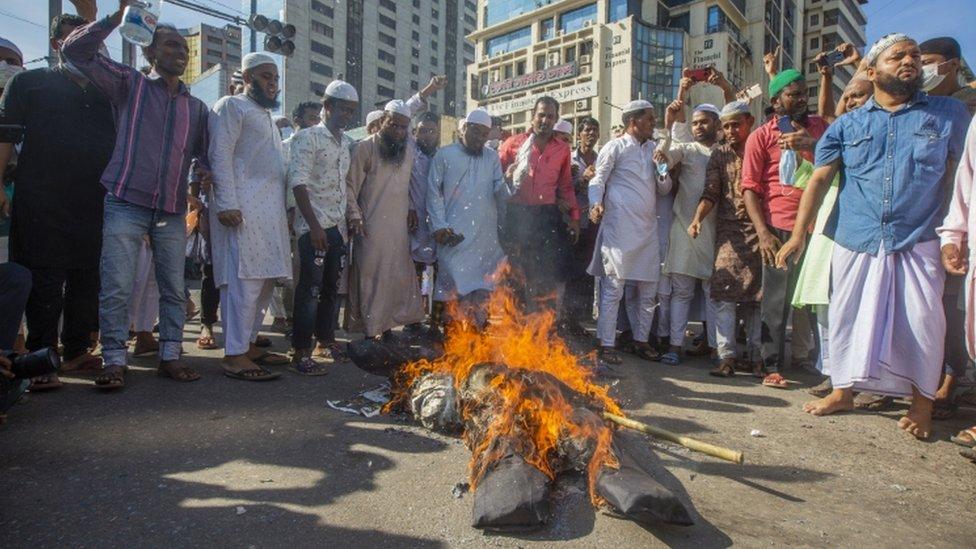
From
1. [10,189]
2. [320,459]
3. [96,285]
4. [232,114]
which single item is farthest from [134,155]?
[320,459]

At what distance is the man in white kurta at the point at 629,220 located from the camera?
5297 millimetres

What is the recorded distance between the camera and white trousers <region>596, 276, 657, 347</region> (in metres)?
5.31

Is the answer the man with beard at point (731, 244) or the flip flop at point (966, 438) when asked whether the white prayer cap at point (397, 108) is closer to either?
the man with beard at point (731, 244)

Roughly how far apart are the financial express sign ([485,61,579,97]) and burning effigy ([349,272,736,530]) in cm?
4338

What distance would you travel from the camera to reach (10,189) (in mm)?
4527

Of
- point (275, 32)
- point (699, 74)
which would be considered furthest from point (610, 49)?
point (699, 74)

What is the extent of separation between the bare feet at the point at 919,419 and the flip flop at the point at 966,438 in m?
0.14

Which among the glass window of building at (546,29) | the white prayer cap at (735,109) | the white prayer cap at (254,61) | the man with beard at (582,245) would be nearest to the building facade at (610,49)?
the glass window of building at (546,29)

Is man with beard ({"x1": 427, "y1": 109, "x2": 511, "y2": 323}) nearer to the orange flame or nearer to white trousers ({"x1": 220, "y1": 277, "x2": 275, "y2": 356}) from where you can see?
the orange flame

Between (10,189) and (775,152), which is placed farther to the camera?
(775,152)

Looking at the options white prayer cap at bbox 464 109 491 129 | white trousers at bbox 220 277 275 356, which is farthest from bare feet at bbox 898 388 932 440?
white trousers at bbox 220 277 275 356

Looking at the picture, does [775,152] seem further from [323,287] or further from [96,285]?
[96,285]

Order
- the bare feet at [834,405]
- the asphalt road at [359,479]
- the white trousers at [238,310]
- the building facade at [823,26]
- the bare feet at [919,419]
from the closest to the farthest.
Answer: the asphalt road at [359,479]
the bare feet at [919,419]
the bare feet at [834,405]
the white trousers at [238,310]
the building facade at [823,26]

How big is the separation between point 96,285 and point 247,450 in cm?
243
